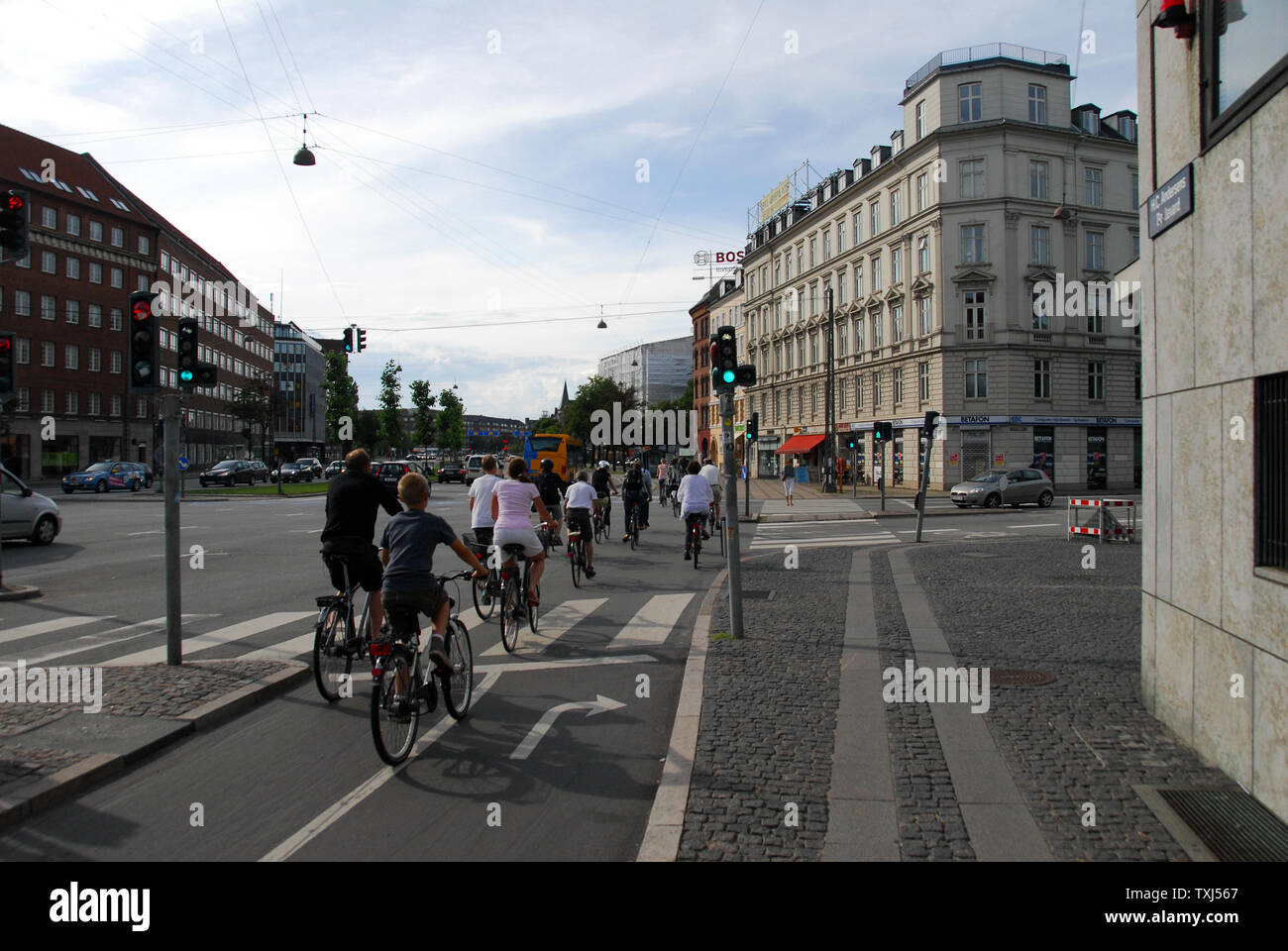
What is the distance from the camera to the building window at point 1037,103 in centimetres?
4350

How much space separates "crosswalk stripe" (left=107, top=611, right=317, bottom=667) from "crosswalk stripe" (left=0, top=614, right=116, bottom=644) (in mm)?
1612

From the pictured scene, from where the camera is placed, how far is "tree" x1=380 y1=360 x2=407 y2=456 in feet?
247

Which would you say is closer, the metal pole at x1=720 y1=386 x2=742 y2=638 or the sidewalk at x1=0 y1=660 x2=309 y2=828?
the sidewalk at x1=0 y1=660 x2=309 y2=828

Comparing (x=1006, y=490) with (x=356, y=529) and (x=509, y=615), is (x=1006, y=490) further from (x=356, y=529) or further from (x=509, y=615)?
(x=356, y=529)

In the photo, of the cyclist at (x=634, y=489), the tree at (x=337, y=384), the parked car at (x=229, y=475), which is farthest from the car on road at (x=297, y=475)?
the cyclist at (x=634, y=489)

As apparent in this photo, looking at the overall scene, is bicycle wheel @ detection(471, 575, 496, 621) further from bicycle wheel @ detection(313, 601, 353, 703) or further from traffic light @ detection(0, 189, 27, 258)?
traffic light @ detection(0, 189, 27, 258)

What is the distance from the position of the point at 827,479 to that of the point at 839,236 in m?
17.2

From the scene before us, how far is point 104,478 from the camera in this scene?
4150 cm

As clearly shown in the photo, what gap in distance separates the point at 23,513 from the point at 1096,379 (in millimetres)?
43999

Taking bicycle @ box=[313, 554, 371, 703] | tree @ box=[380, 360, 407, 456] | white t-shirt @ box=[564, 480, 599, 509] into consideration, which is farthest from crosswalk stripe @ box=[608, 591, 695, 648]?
tree @ box=[380, 360, 407, 456]

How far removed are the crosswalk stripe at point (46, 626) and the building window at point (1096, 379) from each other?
44.7m

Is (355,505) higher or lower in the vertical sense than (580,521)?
higher

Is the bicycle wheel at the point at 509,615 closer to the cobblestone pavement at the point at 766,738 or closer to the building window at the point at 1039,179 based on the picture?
the cobblestone pavement at the point at 766,738

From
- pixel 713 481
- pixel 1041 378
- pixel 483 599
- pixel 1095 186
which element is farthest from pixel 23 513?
pixel 1095 186
